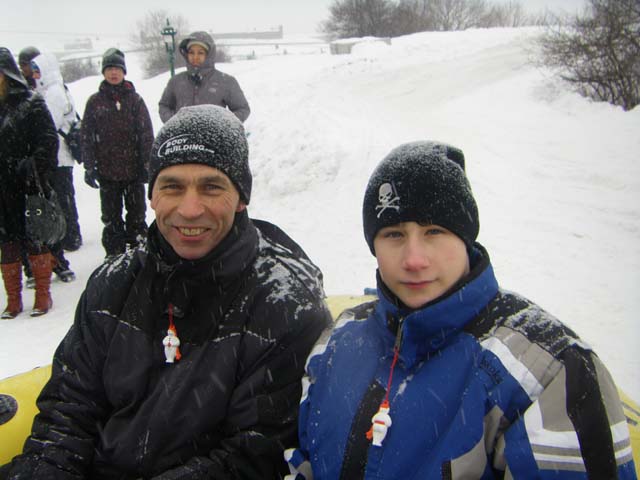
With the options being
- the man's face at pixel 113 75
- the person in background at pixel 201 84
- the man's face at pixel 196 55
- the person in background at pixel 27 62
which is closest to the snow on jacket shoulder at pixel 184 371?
the man's face at pixel 113 75

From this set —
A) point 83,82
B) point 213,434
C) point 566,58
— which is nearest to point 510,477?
point 213,434

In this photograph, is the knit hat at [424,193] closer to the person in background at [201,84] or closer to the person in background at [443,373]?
the person in background at [443,373]

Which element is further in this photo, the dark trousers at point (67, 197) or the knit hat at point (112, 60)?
the dark trousers at point (67, 197)

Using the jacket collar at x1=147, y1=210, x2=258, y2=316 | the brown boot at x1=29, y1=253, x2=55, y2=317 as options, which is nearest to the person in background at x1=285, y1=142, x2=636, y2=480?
the jacket collar at x1=147, y1=210, x2=258, y2=316

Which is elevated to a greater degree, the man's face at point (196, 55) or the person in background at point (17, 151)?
the man's face at point (196, 55)

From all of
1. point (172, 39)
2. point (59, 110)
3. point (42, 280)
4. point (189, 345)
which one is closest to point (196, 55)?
point (59, 110)

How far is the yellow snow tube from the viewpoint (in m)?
2.08

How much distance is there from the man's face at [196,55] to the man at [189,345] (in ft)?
12.0

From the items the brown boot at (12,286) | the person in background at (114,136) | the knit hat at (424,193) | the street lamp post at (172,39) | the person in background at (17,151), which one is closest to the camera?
the knit hat at (424,193)

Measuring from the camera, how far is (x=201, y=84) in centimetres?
557

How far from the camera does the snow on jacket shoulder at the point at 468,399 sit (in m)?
1.29

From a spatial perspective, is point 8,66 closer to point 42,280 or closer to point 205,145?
point 42,280

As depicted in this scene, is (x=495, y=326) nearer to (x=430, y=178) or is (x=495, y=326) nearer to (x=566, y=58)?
(x=430, y=178)

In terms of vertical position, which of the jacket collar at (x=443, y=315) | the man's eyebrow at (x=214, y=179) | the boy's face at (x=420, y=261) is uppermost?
the man's eyebrow at (x=214, y=179)
